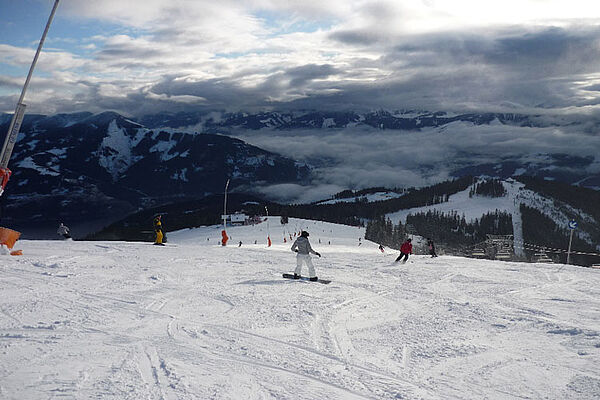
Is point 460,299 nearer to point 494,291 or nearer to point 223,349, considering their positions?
point 494,291

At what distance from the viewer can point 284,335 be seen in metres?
9.62

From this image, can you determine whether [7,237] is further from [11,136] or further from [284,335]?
[284,335]

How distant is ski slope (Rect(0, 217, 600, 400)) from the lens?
7020mm

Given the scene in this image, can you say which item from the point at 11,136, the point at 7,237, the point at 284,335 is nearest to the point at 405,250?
the point at 284,335

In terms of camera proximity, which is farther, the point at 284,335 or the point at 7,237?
the point at 7,237

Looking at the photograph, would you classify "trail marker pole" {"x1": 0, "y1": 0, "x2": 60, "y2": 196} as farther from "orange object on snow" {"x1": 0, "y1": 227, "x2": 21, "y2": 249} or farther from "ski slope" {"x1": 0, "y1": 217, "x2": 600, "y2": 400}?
"orange object on snow" {"x1": 0, "y1": 227, "x2": 21, "y2": 249}

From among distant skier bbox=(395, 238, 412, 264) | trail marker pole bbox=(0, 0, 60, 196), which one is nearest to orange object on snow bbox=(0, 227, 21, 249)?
trail marker pole bbox=(0, 0, 60, 196)

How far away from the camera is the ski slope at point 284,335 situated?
702 centimetres

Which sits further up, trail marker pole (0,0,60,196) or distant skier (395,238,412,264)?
trail marker pole (0,0,60,196)

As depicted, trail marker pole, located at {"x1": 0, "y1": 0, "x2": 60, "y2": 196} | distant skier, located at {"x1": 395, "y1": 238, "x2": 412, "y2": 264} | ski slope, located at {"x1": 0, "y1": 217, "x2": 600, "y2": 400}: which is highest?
trail marker pole, located at {"x1": 0, "y1": 0, "x2": 60, "y2": 196}

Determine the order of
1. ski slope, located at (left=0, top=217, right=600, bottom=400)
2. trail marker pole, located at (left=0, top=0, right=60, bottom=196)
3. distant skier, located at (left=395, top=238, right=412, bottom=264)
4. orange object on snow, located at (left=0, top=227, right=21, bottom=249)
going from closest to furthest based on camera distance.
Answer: ski slope, located at (left=0, top=217, right=600, bottom=400), trail marker pole, located at (left=0, top=0, right=60, bottom=196), orange object on snow, located at (left=0, top=227, right=21, bottom=249), distant skier, located at (left=395, top=238, right=412, bottom=264)

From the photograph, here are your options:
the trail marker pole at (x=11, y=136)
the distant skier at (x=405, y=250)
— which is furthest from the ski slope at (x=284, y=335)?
the distant skier at (x=405, y=250)

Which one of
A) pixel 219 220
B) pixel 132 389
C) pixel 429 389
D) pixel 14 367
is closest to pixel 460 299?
pixel 429 389

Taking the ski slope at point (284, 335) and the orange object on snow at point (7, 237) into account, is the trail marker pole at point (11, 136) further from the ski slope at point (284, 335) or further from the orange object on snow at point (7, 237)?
the orange object on snow at point (7, 237)
